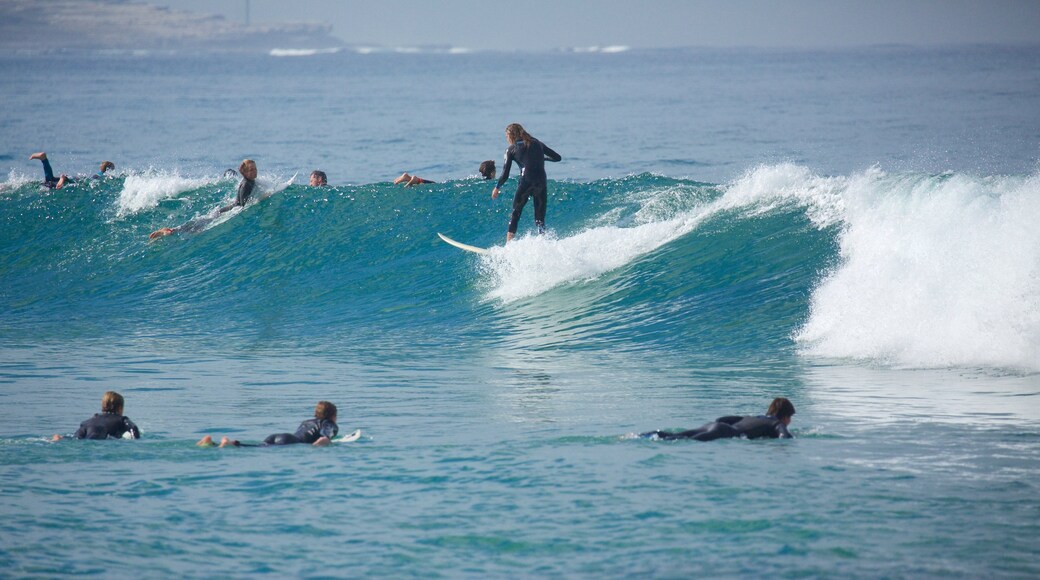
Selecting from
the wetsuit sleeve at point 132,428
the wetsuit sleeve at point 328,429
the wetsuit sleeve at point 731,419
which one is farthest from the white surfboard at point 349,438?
the wetsuit sleeve at point 731,419

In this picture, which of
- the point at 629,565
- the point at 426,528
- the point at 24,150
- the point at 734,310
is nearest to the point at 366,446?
the point at 426,528

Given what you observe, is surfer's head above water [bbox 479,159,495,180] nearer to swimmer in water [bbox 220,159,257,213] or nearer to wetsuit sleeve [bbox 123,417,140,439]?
swimmer in water [bbox 220,159,257,213]

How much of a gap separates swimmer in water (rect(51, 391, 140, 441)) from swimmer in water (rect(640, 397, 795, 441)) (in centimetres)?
399

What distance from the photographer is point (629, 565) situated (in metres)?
6.72

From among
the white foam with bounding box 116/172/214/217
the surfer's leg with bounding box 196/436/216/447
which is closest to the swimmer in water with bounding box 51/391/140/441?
the surfer's leg with bounding box 196/436/216/447

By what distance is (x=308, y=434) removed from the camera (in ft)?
30.4

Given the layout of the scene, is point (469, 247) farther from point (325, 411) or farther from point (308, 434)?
point (308, 434)

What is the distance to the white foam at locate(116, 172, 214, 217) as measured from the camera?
72.8 feet

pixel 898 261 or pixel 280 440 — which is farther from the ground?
pixel 898 261

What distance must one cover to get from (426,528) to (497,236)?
12022mm

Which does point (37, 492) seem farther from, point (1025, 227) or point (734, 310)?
point (1025, 227)

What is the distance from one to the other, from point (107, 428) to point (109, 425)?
0.03m

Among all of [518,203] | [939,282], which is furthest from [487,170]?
[939,282]

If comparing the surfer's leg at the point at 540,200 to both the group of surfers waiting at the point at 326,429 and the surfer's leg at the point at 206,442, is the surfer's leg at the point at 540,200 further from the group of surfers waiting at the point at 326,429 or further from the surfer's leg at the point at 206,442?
the surfer's leg at the point at 206,442
